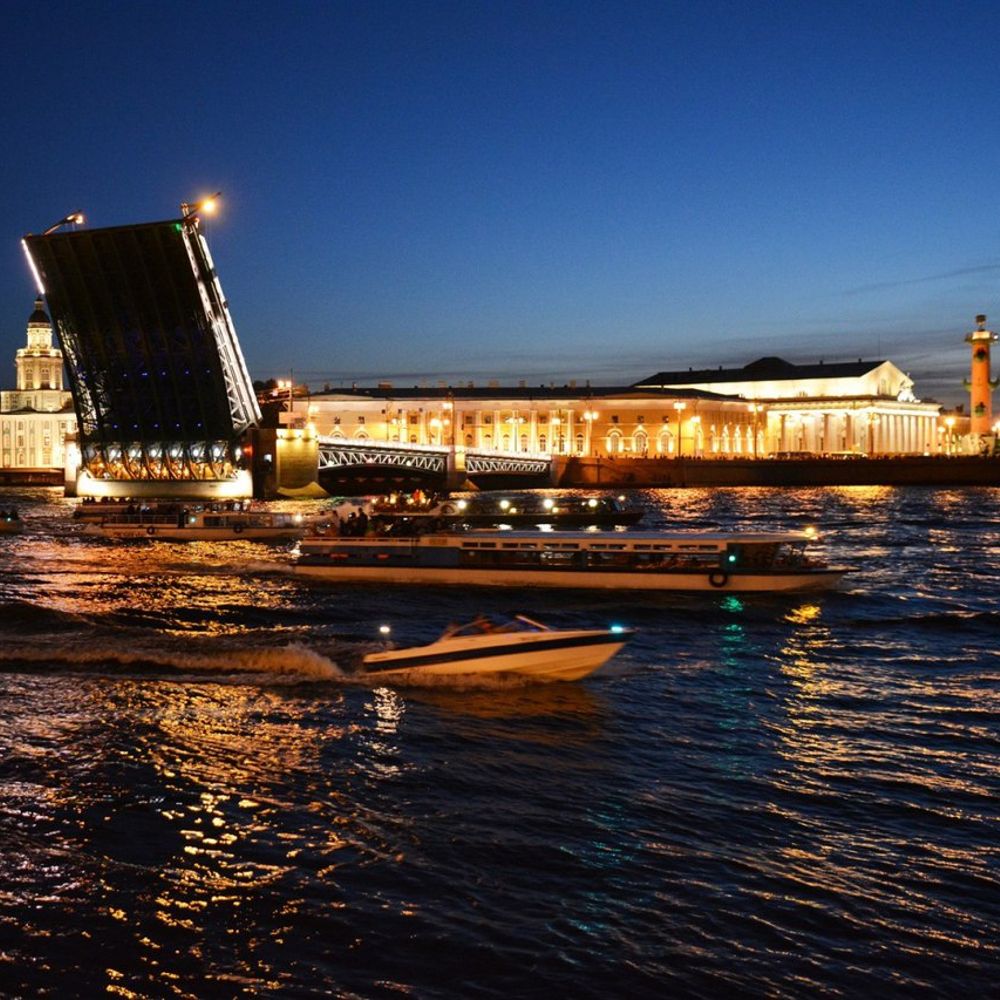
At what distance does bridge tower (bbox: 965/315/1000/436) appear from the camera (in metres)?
104

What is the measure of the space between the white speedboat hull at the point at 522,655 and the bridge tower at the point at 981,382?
98753 millimetres

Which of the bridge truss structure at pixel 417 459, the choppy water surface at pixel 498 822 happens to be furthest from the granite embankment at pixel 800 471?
the choppy water surface at pixel 498 822

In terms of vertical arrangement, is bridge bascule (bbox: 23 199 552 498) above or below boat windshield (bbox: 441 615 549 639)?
above

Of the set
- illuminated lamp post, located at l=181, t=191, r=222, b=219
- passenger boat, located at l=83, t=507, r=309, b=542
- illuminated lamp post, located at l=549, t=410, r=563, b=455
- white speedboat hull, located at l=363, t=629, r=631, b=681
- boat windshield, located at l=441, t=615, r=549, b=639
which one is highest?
illuminated lamp post, located at l=181, t=191, r=222, b=219

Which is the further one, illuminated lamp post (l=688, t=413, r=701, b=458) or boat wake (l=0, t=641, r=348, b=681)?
illuminated lamp post (l=688, t=413, r=701, b=458)

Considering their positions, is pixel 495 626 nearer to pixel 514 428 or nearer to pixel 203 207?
pixel 203 207

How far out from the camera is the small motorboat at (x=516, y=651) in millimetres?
12578

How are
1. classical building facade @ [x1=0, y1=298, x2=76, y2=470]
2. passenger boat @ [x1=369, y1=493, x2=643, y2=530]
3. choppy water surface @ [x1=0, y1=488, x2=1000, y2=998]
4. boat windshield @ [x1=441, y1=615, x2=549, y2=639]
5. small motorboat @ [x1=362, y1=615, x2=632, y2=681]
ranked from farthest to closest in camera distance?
1. classical building facade @ [x1=0, y1=298, x2=76, y2=470]
2. passenger boat @ [x1=369, y1=493, x2=643, y2=530]
3. boat windshield @ [x1=441, y1=615, x2=549, y2=639]
4. small motorboat @ [x1=362, y1=615, x2=632, y2=681]
5. choppy water surface @ [x1=0, y1=488, x2=1000, y2=998]

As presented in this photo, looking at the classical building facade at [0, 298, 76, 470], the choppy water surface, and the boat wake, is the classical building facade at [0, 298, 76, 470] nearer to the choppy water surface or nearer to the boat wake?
the boat wake

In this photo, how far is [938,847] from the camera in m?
7.92

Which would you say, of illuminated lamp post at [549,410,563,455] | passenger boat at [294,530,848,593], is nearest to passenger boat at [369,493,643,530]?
passenger boat at [294,530,848,593]

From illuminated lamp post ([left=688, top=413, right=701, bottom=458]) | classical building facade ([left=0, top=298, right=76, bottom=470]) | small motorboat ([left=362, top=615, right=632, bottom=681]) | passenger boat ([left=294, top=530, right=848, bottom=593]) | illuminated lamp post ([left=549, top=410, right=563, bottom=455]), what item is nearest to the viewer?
small motorboat ([left=362, top=615, right=632, bottom=681])

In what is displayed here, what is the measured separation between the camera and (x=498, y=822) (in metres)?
8.44

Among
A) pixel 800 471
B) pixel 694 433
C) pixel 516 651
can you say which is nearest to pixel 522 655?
pixel 516 651
